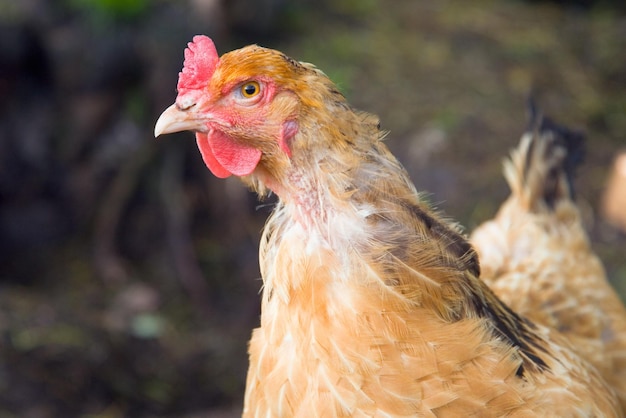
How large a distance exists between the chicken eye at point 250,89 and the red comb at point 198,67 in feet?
0.31

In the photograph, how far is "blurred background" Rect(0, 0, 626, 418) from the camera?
4332 millimetres

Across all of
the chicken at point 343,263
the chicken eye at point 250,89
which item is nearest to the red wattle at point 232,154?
the chicken at point 343,263

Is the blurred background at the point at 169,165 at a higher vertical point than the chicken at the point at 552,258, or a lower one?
higher

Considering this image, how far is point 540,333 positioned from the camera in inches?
80.0

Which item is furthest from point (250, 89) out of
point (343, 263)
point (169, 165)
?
point (169, 165)

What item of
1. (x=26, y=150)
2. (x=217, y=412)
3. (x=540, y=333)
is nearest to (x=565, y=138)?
(x=540, y=333)

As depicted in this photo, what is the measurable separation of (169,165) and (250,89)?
3.42 m

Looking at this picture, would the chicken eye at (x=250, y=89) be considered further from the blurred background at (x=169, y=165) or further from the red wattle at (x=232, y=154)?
the blurred background at (x=169, y=165)

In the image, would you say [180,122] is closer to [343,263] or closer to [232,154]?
[232,154]

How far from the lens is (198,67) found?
1641mm

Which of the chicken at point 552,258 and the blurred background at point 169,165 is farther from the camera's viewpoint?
the blurred background at point 169,165

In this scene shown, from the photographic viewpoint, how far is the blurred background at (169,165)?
4332 mm

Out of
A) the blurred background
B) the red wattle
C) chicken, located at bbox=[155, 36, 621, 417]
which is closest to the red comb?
chicken, located at bbox=[155, 36, 621, 417]

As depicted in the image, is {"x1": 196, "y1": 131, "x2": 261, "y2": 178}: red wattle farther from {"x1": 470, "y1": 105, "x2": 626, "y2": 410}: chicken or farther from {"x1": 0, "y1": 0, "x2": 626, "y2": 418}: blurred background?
{"x1": 0, "y1": 0, "x2": 626, "y2": 418}: blurred background
